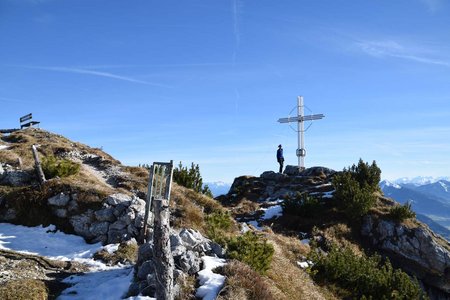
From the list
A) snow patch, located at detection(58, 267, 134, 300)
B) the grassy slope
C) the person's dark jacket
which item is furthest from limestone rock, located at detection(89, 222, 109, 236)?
the person's dark jacket

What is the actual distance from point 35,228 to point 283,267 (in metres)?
10.8

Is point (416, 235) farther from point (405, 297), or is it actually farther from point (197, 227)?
point (197, 227)

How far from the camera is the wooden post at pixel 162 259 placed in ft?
31.6

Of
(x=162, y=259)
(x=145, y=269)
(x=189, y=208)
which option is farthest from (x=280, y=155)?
(x=162, y=259)

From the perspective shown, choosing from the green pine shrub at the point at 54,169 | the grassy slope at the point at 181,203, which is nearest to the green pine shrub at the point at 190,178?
the grassy slope at the point at 181,203

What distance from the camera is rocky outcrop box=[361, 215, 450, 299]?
24.9 meters

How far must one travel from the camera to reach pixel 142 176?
23531 millimetres

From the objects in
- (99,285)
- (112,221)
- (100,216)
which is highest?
(100,216)

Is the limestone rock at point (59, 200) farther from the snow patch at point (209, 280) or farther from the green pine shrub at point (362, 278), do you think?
the green pine shrub at point (362, 278)

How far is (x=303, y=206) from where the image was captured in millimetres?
28844

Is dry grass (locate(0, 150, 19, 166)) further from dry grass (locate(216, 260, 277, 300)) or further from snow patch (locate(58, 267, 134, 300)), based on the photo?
dry grass (locate(216, 260, 277, 300))

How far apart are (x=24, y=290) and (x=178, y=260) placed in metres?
4.20

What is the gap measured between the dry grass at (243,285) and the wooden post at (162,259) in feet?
4.90

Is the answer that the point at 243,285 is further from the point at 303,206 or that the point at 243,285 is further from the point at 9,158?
the point at 303,206
